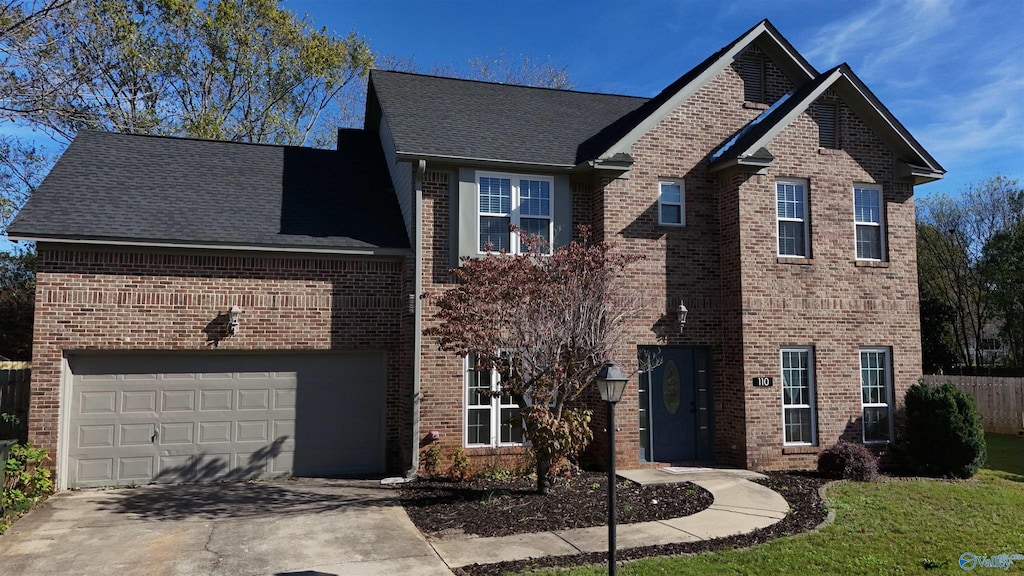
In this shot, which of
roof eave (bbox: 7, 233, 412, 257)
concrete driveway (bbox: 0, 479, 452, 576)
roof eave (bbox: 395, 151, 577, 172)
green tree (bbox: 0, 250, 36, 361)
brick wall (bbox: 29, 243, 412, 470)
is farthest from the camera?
green tree (bbox: 0, 250, 36, 361)

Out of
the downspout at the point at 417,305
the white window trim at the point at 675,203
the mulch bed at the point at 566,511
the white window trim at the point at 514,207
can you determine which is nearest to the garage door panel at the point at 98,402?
the downspout at the point at 417,305

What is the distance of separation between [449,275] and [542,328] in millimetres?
3188

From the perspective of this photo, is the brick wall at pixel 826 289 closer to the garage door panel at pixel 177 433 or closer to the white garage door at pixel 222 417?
the white garage door at pixel 222 417

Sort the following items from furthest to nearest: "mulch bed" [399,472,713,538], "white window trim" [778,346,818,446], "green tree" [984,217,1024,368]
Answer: "green tree" [984,217,1024,368] < "white window trim" [778,346,818,446] < "mulch bed" [399,472,713,538]

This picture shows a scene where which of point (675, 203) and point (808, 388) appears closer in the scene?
point (808, 388)

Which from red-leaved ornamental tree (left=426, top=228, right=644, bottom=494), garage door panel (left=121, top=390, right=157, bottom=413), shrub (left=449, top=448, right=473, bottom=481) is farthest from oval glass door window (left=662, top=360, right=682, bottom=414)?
garage door panel (left=121, top=390, right=157, bottom=413)

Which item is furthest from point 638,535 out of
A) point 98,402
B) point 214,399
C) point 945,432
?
point 98,402

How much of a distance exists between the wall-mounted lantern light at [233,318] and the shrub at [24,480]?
3165 mm

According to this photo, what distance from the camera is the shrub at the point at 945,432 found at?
467 inches

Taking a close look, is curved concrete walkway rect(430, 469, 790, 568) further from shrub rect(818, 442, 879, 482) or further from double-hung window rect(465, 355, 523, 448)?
double-hung window rect(465, 355, 523, 448)

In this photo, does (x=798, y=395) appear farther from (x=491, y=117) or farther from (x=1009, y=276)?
(x=1009, y=276)

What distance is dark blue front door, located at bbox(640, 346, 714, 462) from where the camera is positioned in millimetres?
12773

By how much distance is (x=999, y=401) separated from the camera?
60.7 ft

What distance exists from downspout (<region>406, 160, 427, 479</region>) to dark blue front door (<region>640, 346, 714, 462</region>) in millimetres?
4159
